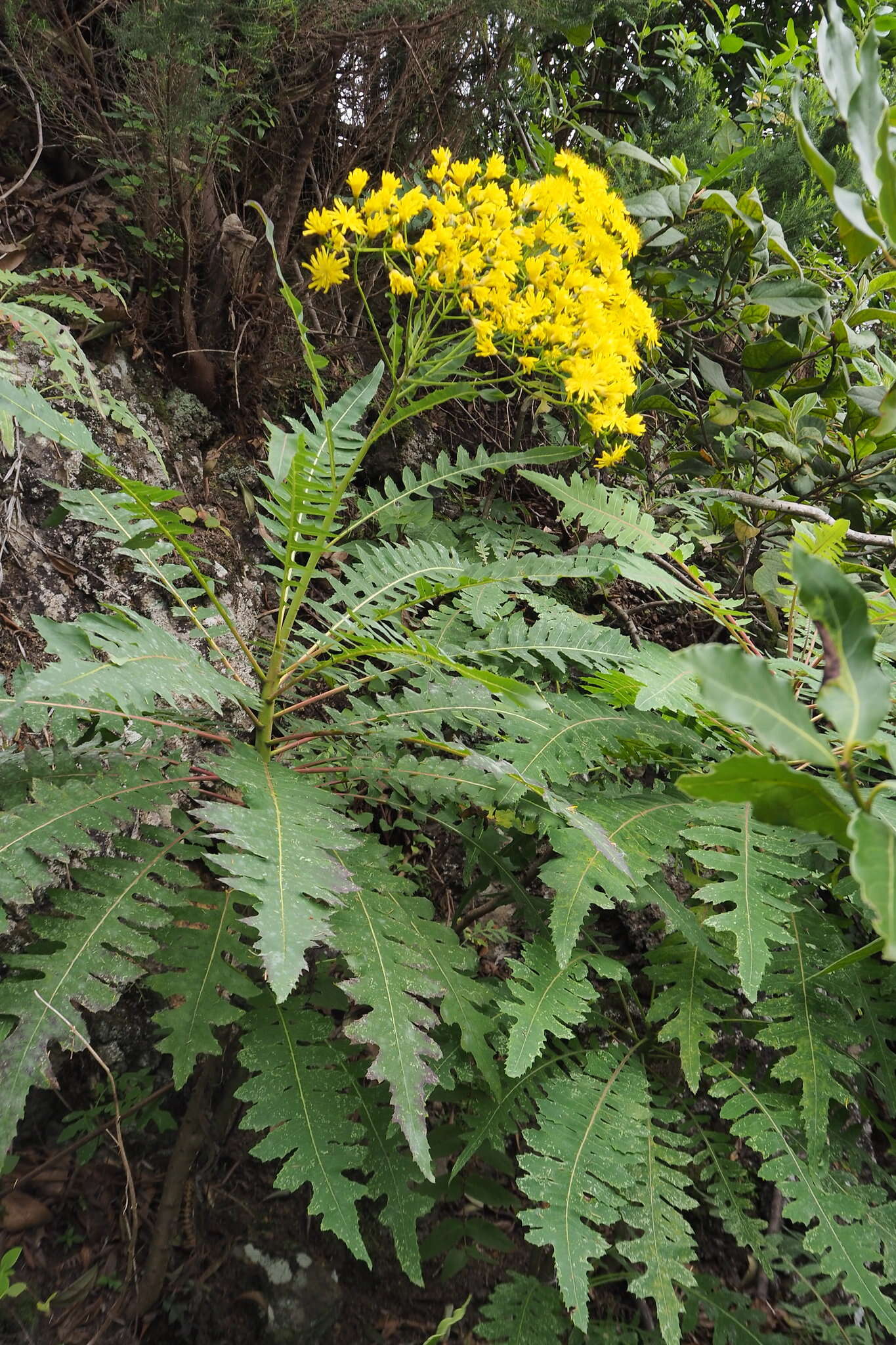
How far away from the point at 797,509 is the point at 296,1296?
1.75 m

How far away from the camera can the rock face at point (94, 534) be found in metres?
1.60

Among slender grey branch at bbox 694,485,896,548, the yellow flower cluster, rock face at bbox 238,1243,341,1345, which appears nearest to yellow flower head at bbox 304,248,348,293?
the yellow flower cluster

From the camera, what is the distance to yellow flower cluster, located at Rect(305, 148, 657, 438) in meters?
1.12

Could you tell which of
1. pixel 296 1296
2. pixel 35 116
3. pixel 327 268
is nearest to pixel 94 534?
pixel 327 268

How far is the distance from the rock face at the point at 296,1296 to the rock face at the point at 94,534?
1119 mm

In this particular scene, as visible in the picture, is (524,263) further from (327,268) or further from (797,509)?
(797,509)

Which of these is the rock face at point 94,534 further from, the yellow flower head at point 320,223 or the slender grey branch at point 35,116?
the yellow flower head at point 320,223

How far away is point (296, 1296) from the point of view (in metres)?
1.29

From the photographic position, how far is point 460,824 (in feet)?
4.38

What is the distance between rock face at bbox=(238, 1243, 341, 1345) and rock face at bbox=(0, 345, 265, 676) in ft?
3.67

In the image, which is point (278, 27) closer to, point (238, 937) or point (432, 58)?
point (432, 58)

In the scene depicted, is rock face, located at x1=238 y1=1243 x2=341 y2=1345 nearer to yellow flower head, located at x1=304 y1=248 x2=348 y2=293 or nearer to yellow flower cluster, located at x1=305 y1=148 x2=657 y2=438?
yellow flower cluster, located at x1=305 y1=148 x2=657 y2=438

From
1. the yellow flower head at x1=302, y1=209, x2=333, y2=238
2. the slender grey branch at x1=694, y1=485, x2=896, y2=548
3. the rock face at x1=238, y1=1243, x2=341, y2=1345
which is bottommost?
the rock face at x1=238, y1=1243, x2=341, y2=1345

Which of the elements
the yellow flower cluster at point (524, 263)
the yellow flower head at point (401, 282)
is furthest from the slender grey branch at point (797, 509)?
the yellow flower head at point (401, 282)
